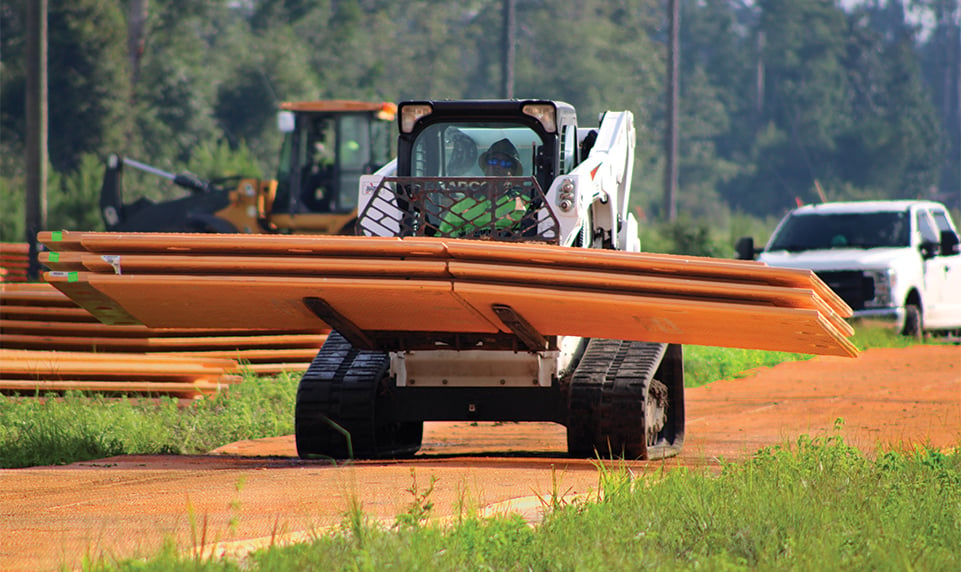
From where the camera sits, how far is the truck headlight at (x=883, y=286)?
674 inches

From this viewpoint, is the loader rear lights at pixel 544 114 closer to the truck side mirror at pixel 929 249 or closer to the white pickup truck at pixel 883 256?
the white pickup truck at pixel 883 256

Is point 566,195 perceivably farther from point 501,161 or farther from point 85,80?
point 85,80

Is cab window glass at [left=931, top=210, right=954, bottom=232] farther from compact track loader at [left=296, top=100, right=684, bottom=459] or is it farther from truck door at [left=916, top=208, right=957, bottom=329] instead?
compact track loader at [left=296, top=100, right=684, bottom=459]

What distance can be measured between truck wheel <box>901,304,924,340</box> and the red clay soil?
12.0 ft

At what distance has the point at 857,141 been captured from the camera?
2864 inches

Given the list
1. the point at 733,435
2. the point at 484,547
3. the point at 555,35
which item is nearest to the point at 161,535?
the point at 484,547

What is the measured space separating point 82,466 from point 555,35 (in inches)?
2342

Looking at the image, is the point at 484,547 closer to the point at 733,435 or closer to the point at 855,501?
the point at 855,501

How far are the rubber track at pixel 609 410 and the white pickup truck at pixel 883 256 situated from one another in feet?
29.1

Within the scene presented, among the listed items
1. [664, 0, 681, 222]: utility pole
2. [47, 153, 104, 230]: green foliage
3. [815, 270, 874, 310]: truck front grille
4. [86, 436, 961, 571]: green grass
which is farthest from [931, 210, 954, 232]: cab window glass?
[47, 153, 104, 230]: green foliage

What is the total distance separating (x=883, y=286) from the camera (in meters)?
17.1

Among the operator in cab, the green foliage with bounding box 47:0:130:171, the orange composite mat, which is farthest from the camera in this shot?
the green foliage with bounding box 47:0:130:171

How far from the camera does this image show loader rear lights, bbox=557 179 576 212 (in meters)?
8.90

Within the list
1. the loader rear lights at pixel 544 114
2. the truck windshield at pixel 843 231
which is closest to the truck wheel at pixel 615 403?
the loader rear lights at pixel 544 114
